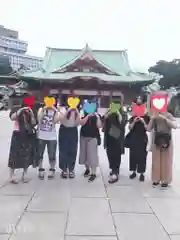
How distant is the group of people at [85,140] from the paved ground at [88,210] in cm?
26

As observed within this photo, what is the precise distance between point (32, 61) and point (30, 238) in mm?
82112

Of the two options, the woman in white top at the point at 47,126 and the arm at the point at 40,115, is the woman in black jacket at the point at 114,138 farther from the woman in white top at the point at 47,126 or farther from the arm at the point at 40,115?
the arm at the point at 40,115

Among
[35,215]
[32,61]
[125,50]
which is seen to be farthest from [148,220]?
[32,61]

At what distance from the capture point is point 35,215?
13.8 feet

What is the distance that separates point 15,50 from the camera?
283 feet

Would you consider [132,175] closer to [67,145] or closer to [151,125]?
[151,125]

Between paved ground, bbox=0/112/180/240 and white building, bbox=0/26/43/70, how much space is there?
239 ft

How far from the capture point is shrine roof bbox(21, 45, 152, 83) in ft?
110

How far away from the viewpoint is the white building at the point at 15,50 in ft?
260

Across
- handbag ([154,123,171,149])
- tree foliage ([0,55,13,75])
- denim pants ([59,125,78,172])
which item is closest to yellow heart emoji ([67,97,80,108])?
denim pants ([59,125,78,172])

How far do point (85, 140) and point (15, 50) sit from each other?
83684mm

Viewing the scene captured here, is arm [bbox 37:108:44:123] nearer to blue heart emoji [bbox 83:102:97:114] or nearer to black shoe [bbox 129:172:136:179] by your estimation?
blue heart emoji [bbox 83:102:97:114]

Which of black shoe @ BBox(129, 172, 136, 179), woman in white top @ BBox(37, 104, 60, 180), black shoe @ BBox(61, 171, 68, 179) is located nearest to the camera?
woman in white top @ BBox(37, 104, 60, 180)

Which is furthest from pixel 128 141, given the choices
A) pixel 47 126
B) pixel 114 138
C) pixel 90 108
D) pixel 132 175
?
pixel 47 126
